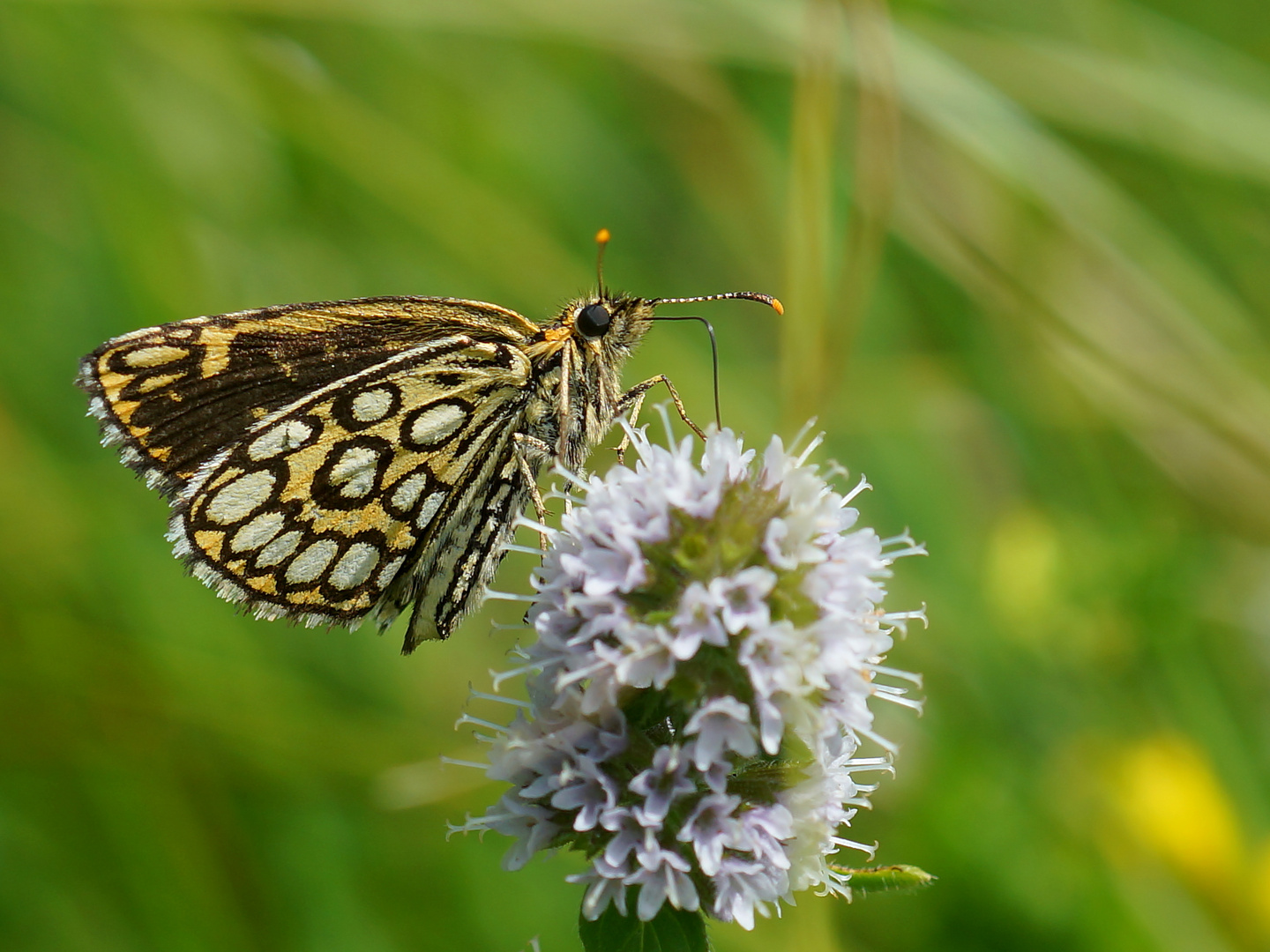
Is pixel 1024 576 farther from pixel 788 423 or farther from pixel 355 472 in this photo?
pixel 355 472

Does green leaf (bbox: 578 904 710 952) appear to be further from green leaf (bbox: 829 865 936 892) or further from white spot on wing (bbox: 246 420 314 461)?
white spot on wing (bbox: 246 420 314 461)

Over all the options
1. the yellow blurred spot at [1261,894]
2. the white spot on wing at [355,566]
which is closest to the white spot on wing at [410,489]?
the white spot on wing at [355,566]

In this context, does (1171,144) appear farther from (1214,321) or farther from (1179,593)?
(1179,593)

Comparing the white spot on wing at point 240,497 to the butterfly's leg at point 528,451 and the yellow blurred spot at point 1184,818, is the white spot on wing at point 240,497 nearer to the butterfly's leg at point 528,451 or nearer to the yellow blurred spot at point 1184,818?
the butterfly's leg at point 528,451

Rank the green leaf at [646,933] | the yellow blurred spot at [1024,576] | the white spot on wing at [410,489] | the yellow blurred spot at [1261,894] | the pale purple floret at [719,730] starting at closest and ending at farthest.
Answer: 1. the pale purple floret at [719,730]
2. the green leaf at [646,933]
3. the white spot on wing at [410,489]
4. the yellow blurred spot at [1261,894]
5. the yellow blurred spot at [1024,576]

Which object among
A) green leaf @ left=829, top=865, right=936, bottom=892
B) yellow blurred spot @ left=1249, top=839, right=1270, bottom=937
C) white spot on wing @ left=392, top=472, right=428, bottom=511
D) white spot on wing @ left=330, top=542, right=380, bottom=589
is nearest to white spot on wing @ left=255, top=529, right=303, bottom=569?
white spot on wing @ left=330, top=542, right=380, bottom=589

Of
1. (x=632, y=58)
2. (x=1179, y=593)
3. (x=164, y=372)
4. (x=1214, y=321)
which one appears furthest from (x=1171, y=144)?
(x=164, y=372)
